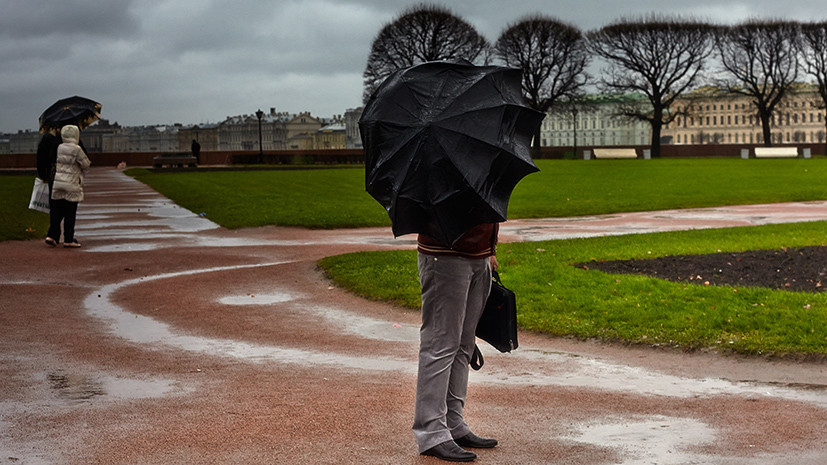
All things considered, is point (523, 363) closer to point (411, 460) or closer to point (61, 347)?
point (411, 460)

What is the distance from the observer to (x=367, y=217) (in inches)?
858

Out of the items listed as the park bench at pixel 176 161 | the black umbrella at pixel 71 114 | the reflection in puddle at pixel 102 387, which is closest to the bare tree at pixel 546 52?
the park bench at pixel 176 161

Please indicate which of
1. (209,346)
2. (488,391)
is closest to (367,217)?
(209,346)

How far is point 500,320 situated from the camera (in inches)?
199

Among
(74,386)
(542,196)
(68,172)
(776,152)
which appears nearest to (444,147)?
(74,386)

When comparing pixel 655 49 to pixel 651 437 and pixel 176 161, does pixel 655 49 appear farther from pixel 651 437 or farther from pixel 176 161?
pixel 651 437

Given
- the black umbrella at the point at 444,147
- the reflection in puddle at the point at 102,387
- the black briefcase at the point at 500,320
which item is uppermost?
the black umbrella at the point at 444,147

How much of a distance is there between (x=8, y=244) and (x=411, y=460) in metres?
13.2

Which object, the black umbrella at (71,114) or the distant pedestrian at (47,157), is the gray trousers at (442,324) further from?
the black umbrella at (71,114)

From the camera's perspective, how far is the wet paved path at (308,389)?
5109 millimetres

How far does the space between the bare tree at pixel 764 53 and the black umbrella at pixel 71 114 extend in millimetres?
71147

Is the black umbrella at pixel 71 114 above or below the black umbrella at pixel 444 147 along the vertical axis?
above

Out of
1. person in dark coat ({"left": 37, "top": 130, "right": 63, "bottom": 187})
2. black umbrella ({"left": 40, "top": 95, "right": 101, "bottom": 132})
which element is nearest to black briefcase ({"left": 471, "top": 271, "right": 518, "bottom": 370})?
person in dark coat ({"left": 37, "top": 130, "right": 63, "bottom": 187})

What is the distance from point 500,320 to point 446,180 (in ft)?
2.94
